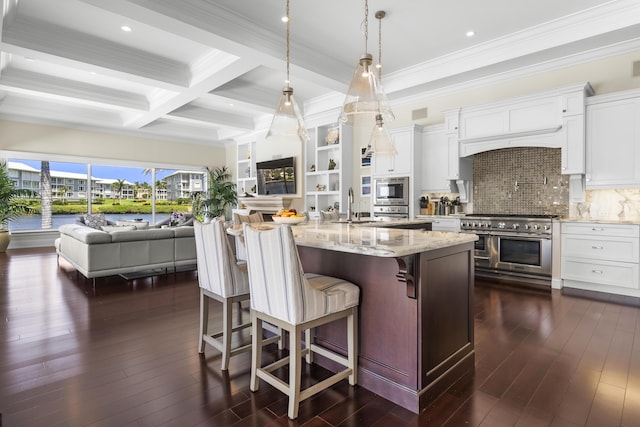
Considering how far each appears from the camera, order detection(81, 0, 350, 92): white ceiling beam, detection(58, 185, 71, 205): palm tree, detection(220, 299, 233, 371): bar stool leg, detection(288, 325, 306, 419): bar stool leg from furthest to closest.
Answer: detection(58, 185, 71, 205): palm tree < detection(81, 0, 350, 92): white ceiling beam < detection(220, 299, 233, 371): bar stool leg < detection(288, 325, 306, 419): bar stool leg

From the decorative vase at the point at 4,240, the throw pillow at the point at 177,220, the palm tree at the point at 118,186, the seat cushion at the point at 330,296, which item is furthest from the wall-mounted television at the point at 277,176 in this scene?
the seat cushion at the point at 330,296

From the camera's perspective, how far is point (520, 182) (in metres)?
5.29

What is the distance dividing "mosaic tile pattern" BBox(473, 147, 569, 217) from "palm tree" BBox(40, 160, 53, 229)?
9866 millimetres

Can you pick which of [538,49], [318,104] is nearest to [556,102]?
[538,49]

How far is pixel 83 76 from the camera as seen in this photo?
20.1ft

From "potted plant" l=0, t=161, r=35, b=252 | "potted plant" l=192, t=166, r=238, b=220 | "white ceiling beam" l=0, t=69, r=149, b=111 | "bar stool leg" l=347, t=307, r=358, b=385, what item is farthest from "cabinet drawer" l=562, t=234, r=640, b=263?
"potted plant" l=0, t=161, r=35, b=252

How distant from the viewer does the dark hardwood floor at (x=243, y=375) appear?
1.89m

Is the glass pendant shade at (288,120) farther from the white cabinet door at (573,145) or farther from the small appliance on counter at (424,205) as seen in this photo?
the white cabinet door at (573,145)

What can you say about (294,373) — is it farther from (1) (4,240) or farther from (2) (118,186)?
(2) (118,186)

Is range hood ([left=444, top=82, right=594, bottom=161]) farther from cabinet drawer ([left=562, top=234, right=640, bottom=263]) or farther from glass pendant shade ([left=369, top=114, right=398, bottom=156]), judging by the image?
glass pendant shade ([left=369, top=114, right=398, bottom=156])

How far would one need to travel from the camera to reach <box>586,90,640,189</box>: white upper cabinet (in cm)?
411

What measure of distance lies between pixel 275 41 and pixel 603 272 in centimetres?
501

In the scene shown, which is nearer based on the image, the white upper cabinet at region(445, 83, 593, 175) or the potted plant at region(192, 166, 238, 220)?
the white upper cabinet at region(445, 83, 593, 175)

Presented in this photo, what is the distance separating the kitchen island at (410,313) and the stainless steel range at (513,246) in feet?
9.18
